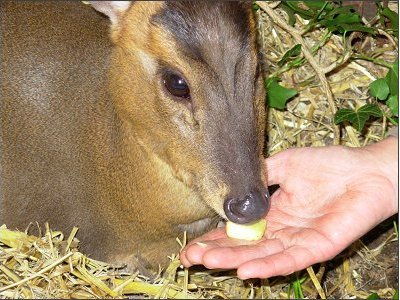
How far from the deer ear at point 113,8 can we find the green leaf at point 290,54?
39.3 inches

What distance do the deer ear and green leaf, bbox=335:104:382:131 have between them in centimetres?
114

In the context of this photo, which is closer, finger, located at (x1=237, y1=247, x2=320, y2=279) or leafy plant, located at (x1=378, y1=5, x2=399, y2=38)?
finger, located at (x1=237, y1=247, x2=320, y2=279)

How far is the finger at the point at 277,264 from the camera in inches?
126

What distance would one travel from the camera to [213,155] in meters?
3.27

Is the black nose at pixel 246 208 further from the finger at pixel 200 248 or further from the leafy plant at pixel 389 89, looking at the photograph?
the leafy plant at pixel 389 89

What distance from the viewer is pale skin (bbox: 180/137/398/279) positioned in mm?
3295

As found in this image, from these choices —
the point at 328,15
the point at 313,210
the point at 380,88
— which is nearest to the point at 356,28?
the point at 328,15

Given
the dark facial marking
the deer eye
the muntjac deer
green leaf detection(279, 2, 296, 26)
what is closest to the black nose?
the muntjac deer

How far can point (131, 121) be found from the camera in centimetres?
364

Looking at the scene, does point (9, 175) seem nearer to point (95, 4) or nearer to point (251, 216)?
point (95, 4)

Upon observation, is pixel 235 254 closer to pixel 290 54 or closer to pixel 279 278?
pixel 279 278

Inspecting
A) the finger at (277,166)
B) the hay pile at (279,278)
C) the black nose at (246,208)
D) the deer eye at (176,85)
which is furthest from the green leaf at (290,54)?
the black nose at (246,208)

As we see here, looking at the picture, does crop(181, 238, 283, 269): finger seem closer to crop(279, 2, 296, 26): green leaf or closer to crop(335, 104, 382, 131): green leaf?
crop(335, 104, 382, 131): green leaf

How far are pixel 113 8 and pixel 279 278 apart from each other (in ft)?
4.83
